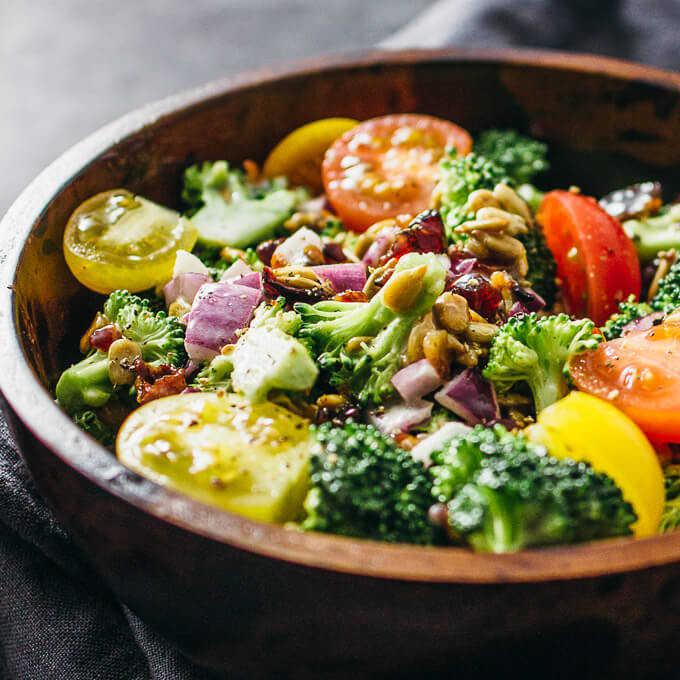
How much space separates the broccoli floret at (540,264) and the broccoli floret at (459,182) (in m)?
0.20

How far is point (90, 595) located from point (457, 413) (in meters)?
1.14

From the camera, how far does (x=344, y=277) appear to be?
2.24 meters

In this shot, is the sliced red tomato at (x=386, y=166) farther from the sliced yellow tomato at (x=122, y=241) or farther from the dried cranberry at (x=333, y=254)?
the sliced yellow tomato at (x=122, y=241)

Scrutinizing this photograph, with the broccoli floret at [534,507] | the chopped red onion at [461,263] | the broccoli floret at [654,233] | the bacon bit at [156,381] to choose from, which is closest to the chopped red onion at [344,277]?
the chopped red onion at [461,263]

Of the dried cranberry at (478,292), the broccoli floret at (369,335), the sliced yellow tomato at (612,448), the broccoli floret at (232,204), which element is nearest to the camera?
the sliced yellow tomato at (612,448)

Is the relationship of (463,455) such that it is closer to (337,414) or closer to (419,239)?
(337,414)

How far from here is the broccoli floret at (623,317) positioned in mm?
2244

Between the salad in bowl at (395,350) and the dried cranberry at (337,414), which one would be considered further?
the dried cranberry at (337,414)

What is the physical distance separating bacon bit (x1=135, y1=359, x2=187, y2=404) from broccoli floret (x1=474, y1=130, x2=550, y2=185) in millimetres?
1483

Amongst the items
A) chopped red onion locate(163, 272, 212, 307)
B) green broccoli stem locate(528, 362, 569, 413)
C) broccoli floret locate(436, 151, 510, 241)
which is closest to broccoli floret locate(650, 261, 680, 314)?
green broccoli stem locate(528, 362, 569, 413)

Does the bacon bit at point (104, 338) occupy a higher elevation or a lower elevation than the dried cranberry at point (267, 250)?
lower

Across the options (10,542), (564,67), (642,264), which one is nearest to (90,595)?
(10,542)

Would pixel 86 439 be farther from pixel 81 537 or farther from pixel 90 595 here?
pixel 90 595

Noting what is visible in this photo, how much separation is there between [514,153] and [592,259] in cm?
71
